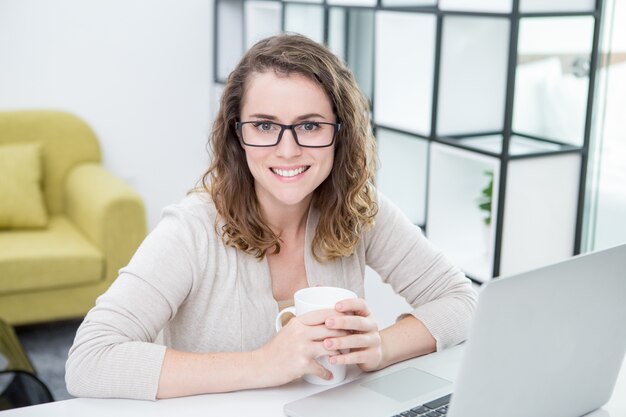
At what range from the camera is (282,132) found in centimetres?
134

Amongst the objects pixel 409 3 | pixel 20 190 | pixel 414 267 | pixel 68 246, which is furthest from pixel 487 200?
pixel 20 190

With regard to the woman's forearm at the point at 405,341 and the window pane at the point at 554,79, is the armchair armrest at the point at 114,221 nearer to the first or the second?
the window pane at the point at 554,79

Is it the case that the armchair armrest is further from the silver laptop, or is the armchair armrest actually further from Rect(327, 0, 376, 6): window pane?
the silver laptop

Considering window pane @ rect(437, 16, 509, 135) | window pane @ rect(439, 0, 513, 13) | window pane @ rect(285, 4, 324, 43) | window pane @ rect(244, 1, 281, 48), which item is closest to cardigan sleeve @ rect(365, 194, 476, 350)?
window pane @ rect(439, 0, 513, 13)

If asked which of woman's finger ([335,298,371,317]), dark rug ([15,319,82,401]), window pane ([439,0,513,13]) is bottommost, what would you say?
dark rug ([15,319,82,401])

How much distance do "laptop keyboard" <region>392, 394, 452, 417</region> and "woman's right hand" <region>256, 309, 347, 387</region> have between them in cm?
14

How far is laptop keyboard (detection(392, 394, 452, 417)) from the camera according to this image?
3.55ft

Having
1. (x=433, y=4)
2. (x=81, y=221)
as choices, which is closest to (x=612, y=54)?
(x=433, y=4)

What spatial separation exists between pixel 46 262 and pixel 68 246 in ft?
0.39

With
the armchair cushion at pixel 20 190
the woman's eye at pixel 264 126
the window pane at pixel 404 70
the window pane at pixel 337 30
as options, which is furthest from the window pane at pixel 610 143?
the armchair cushion at pixel 20 190

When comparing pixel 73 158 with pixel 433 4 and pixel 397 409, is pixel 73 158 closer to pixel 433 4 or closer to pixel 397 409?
pixel 433 4

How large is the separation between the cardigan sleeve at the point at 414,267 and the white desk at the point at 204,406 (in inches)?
13.0

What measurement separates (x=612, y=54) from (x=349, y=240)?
135cm

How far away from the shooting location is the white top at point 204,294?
1180 millimetres
